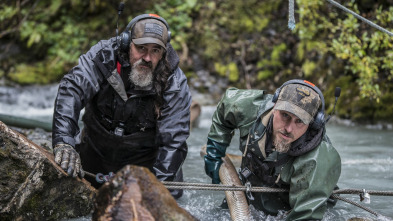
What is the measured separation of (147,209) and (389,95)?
327 inches

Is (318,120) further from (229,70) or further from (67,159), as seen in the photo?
(229,70)

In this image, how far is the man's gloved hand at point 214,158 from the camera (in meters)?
4.71

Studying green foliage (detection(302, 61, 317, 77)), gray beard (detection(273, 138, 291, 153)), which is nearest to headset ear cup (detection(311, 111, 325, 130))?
gray beard (detection(273, 138, 291, 153))

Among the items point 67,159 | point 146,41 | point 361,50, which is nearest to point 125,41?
point 146,41

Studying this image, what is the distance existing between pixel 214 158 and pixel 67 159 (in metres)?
1.75

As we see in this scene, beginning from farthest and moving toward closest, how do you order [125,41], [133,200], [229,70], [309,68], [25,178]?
1. [229,70]
2. [309,68]
3. [125,41]
4. [25,178]
5. [133,200]

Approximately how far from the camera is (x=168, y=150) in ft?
14.1

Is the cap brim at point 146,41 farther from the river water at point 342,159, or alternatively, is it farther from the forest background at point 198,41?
the forest background at point 198,41

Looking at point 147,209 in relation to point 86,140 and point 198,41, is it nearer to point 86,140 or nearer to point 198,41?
point 86,140

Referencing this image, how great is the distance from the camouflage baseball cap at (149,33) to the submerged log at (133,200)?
1.75 metres

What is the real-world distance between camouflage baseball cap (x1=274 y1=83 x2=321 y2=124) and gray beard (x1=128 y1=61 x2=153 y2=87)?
1216mm

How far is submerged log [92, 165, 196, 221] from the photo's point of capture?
2455 mm

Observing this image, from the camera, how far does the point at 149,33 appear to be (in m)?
4.04

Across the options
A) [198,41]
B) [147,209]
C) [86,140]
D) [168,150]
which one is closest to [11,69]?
[198,41]
